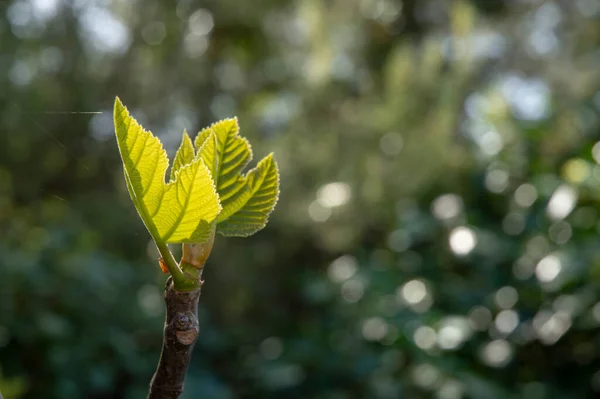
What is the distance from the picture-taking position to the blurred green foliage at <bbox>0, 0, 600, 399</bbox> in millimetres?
1831

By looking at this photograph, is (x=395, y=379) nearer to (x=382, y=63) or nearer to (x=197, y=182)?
(x=382, y=63)

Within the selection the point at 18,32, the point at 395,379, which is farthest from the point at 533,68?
the point at 18,32

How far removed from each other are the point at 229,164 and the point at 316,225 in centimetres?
174

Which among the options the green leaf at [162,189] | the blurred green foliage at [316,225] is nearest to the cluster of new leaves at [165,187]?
the green leaf at [162,189]

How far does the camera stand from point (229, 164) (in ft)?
1.31

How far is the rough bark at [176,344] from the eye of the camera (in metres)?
0.33

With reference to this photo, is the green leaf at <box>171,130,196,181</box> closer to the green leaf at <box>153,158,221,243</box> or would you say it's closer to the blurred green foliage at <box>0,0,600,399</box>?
the green leaf at <box>153,158,221,243</box>

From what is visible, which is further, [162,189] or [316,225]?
[316,225]

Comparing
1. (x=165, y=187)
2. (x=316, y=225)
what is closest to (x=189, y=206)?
(x=165, y=187)

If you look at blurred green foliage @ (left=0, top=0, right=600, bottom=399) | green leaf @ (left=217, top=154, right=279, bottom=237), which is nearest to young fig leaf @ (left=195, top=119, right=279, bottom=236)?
green leaf @ (left=217, top=154, right=279, bottom=237)

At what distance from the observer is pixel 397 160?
2086mm

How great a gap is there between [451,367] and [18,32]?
1498 mm

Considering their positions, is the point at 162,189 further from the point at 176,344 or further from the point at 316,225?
the point at 316,225

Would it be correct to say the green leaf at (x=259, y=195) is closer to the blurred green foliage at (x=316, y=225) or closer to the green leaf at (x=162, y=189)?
the green leaf at (x=162, y=189)
